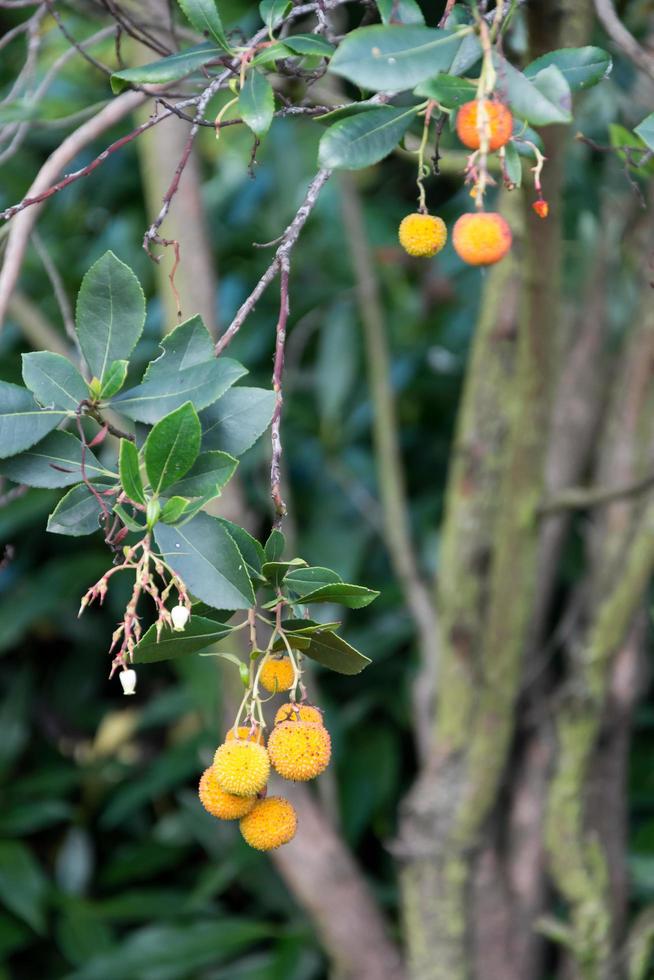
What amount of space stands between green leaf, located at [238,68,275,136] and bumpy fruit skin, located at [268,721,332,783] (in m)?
0.28

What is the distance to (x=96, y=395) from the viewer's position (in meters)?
0.56

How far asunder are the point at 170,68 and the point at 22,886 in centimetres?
135

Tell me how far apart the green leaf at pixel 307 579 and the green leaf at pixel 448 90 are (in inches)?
8.8

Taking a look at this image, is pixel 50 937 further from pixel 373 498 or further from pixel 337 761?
pixel 373 498

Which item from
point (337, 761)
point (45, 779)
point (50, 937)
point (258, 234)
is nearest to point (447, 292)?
point (258, 234)

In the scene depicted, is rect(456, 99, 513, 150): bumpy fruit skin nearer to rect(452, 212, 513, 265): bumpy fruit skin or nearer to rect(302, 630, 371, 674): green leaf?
rect(452, 212, 513, 265): bumpy fruit skin

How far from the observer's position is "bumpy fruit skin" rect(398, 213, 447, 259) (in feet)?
1.88

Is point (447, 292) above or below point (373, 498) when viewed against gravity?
above

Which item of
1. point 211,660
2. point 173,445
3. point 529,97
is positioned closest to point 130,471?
point 173,445

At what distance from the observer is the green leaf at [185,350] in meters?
0.56

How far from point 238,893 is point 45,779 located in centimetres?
35

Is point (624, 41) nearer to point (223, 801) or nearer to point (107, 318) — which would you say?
point (107, 318)

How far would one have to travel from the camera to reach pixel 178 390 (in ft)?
1.81

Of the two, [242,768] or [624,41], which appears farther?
[624,41]
